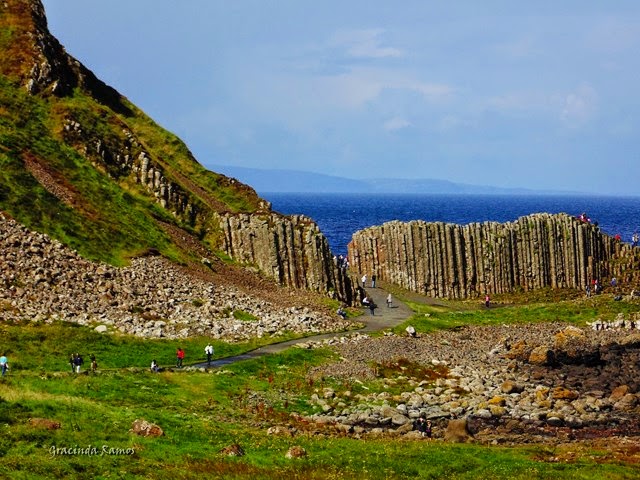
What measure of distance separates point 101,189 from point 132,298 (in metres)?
23.0

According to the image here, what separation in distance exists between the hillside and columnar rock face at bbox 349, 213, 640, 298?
60.5 feet

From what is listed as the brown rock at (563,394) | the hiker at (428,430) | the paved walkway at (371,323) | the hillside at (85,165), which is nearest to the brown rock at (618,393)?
the brown rock at (563,394)

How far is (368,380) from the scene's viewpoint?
5978 cm

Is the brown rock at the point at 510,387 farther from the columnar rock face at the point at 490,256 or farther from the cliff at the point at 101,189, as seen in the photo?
the columnar rock face at the point at 490,256

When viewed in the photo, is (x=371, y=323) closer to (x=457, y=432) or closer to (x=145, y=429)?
Answer: (x=457, y=432)

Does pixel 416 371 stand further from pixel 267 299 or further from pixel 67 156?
pixel 67 156

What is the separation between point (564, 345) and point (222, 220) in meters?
41.8

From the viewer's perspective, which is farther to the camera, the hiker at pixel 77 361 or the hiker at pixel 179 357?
the hiker at pixel 179 357

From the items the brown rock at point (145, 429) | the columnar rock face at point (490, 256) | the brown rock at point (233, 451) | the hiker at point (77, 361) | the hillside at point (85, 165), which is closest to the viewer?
the brown rock at point (233, 451)

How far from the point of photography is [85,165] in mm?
91875

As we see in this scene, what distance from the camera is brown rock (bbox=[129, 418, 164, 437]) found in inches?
1569

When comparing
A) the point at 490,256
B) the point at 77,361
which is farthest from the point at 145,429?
the point at 490,256

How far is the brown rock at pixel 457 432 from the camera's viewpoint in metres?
47.1

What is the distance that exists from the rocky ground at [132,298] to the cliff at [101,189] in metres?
3.00
